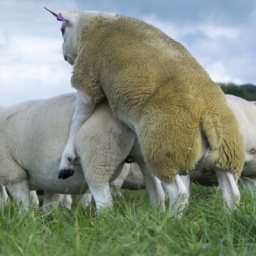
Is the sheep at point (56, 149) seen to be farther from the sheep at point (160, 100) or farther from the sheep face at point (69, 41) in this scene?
the sheep face at point (69, 41)

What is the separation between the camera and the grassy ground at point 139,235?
412 cm

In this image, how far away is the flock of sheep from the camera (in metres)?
5.30

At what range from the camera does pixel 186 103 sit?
5262mm

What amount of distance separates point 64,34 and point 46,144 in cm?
112

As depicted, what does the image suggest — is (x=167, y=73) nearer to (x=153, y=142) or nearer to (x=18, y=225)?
(x=153, y=142)

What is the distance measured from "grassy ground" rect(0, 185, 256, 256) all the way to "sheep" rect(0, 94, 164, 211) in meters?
0.64

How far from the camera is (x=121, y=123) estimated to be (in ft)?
19.6

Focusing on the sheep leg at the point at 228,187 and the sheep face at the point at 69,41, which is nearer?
the sheep leg at the point at 228,187

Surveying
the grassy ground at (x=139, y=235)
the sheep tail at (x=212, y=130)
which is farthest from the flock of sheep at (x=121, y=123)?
the grassy ground at (x=139, y=235)

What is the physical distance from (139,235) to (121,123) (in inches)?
68.6

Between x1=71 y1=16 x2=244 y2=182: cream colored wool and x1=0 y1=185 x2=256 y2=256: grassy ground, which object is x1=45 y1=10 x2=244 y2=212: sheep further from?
x1=0 y1=185 x2=256 y2=256: grassy ground

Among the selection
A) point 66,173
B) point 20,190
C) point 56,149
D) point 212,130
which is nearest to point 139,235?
point 212,130

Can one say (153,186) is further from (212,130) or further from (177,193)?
(212,130)

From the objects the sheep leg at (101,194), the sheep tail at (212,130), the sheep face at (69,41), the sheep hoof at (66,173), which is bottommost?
the sheep leg at (101,194)
